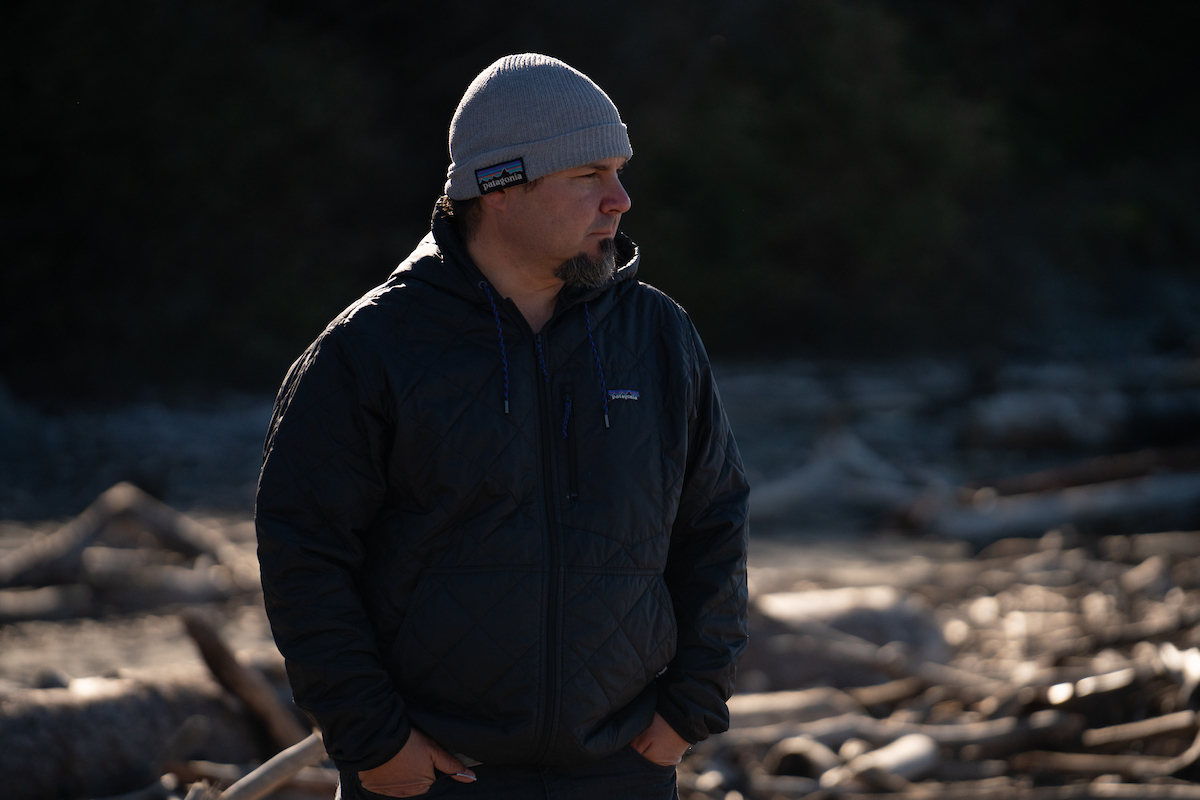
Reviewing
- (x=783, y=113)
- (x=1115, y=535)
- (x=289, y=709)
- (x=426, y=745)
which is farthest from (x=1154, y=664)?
(x=783, y=113)

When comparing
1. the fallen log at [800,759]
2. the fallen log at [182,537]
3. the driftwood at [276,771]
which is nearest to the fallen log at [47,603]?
the fallen log at [182,537]

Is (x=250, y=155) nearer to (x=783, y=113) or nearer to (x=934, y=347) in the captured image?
(x=783, y=113)

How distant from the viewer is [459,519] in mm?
2119

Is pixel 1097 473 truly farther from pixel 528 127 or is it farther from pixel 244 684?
pixel 528 127

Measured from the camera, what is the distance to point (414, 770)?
2.10 meters

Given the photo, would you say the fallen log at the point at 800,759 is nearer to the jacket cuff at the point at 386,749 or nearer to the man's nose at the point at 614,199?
the jacket cuff at the point at 386,749

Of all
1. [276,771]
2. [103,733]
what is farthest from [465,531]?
[103,733]

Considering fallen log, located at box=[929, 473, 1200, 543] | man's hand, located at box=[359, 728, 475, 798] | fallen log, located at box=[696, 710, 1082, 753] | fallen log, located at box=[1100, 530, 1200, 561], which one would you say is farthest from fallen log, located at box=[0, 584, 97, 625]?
fallen log, located at box=[929, 473, 1200, 543]

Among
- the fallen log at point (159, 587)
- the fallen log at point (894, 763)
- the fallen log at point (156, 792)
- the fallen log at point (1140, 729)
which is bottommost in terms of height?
the fallen log at point (894, 763)

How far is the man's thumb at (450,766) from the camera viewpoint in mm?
2107

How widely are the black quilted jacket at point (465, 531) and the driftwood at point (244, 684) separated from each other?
6.53 ft

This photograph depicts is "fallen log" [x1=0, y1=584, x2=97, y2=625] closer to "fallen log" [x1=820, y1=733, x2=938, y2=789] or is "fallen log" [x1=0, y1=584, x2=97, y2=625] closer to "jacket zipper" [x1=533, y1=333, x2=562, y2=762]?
"fallen log" [x1=820, y1=733, x2=938, y2=789]

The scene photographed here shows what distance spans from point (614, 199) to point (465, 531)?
697mm

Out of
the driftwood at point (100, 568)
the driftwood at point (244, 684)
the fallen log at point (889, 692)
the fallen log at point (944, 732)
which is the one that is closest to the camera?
the driftwood at point (244, 684)
